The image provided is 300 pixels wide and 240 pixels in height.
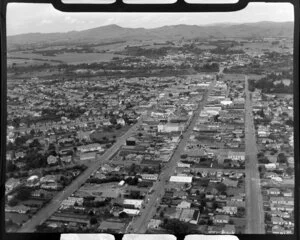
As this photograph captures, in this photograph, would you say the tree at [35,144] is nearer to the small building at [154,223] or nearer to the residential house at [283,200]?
the small building at [154,223]

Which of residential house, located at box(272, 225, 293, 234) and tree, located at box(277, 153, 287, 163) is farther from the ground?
tree, located at box(277, 153, 287, 163)

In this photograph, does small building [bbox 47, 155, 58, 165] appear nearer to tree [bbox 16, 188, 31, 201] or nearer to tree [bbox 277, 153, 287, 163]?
tree [bbox 16, 188, 31, 201]

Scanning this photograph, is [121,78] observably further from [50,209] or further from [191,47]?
[50,209]

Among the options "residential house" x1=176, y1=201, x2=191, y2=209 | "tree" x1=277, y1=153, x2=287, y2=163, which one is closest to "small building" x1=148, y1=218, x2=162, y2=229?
"residential house" x1=176, y1=201, x2=191, y2=209

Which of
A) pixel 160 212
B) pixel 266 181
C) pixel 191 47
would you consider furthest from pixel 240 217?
pixel 191 47

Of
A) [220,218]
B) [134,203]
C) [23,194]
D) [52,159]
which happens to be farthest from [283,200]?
[23,194]
